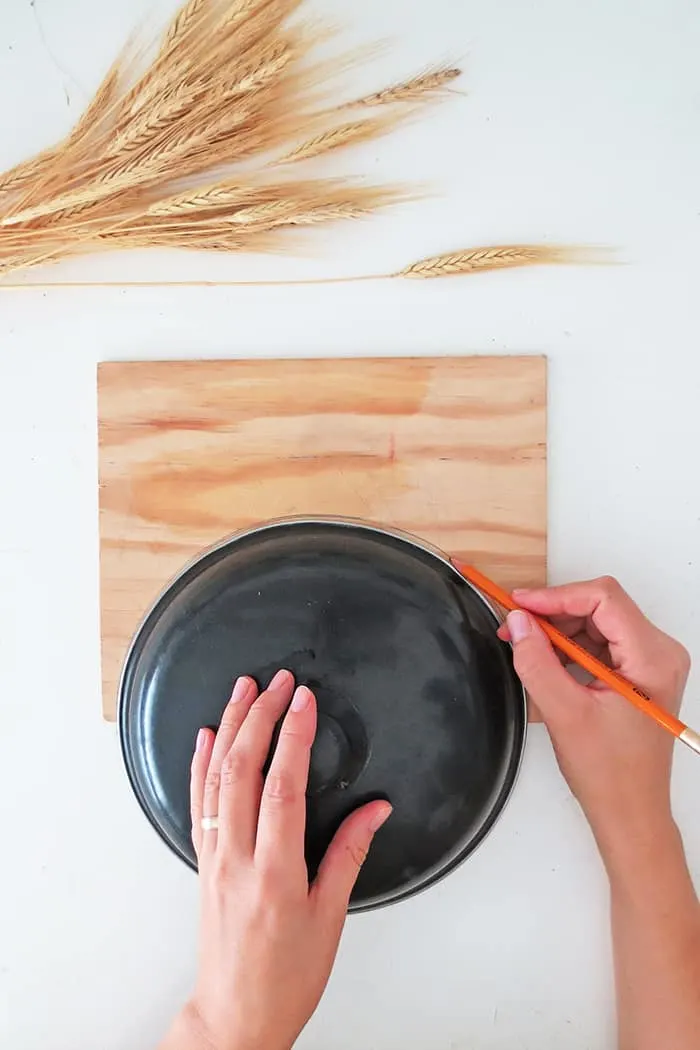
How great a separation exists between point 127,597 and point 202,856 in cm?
27

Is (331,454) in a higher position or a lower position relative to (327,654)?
higher

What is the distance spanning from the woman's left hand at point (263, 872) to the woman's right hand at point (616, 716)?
0.65 ft

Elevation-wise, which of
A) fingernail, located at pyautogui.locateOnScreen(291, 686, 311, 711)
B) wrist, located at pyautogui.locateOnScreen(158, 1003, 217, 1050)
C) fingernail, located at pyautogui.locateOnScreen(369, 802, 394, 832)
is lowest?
wrist, located at pyautogui.locateOnScreen(158, 1003, 217, 1050)

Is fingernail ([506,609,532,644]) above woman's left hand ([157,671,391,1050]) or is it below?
above

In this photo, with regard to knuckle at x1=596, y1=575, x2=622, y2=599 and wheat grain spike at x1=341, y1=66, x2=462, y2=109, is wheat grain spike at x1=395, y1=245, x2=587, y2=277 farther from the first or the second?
knuckle at x1=596, y1=575, x2=622, y2=599

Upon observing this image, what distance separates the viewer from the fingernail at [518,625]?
656 millimetres

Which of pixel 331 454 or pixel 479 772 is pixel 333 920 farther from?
pixel 331 454

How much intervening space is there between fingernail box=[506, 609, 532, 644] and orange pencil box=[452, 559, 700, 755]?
2cm

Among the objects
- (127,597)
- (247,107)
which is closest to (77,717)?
(127,597)

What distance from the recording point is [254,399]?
0.77m

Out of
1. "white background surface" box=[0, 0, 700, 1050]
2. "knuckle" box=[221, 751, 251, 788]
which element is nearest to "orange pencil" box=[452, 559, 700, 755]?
"white background surface" box=[0, 0, 700, 1050]

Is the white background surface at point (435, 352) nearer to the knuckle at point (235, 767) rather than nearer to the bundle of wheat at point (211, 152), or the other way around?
the bundle of wheat at point (211, 152)

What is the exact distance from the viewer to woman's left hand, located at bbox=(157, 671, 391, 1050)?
22.6 inches

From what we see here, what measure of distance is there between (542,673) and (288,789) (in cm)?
22
